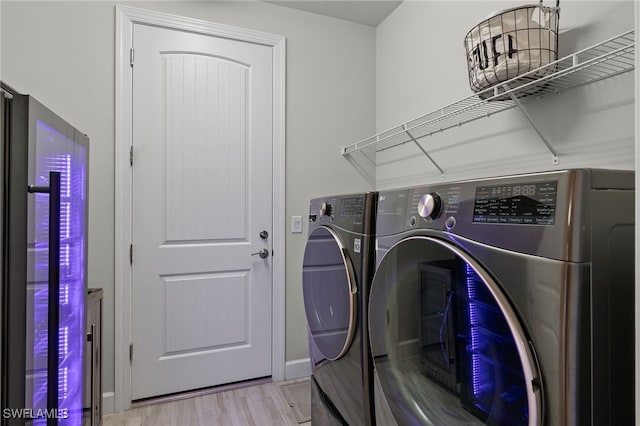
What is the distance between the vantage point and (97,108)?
1983 millimetres

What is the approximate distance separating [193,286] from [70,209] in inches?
43.8

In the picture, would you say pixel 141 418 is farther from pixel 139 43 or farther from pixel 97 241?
pixel 139 43

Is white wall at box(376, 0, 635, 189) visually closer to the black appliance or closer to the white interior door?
the white interior door

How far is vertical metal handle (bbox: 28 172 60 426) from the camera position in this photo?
875mm

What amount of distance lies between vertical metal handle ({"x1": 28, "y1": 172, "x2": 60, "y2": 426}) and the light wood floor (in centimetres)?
116

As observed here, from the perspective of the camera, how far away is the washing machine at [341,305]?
→ 1284 mm

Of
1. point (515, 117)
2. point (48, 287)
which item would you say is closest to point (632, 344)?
point (515, 117)

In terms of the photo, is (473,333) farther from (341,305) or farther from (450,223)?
(341,305)

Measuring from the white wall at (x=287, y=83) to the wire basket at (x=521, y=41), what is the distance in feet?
4.42

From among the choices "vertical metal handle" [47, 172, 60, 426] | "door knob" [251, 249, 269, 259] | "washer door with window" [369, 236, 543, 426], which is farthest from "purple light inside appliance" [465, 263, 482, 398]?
"door knob" [251, 249, 269, 259]

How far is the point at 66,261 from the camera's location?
3.87ft

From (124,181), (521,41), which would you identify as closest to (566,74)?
(521,41)

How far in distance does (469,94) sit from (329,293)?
120 centimetres

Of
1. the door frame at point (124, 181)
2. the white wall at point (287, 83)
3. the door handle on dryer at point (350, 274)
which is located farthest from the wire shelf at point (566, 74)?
the door frame at point (124, 181)
